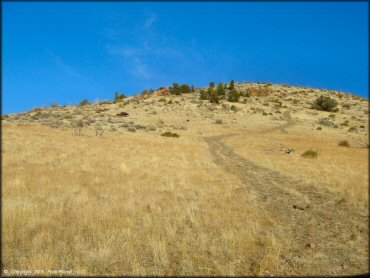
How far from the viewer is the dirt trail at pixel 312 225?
7.02m


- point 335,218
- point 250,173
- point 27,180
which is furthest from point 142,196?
point 250,173

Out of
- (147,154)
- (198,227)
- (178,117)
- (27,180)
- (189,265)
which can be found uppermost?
(178,117)

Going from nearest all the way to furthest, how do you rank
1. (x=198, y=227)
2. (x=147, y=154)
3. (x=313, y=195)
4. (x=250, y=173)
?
1. (x=198, y=227)
2. (x=313, y=195)
3. (x=250, y=173)
4. (x=147, y=154)

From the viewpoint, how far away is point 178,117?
2323 inches

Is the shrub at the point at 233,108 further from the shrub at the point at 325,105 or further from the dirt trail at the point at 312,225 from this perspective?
the dirt trail at the point at 312,225

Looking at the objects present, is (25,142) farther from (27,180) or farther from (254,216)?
(254,216)

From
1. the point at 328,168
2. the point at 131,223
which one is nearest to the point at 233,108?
the point at 328,168

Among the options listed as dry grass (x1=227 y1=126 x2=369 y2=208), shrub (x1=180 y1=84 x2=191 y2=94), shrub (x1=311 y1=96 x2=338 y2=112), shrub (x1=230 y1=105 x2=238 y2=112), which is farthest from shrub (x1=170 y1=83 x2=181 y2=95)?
dry grass (x1=227 y1=126 x2=369 y2=208)

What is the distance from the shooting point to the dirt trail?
23.0ft

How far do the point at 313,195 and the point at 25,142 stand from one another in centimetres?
2030

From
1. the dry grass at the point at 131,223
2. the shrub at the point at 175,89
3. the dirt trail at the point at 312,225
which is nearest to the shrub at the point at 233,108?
the shrub at the point at 175,89

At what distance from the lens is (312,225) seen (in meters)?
9.55

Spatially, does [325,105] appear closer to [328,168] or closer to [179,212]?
[328,168]

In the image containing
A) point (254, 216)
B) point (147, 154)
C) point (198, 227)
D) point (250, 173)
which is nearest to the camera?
point (198, 227)
